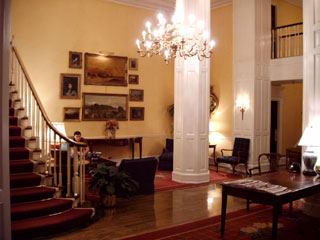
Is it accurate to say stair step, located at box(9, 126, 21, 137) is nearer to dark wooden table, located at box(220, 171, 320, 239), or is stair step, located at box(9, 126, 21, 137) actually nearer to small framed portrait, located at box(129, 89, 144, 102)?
dark wooden table, located at box(220, 171, 320, 239)

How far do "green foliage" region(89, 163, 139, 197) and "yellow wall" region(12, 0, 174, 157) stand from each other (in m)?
4.42

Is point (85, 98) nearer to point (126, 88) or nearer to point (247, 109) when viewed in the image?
point (126, 88)

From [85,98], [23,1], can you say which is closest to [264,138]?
[85,98]

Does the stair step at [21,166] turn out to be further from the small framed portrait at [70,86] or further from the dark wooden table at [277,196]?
the small framed portrait at [70,86]

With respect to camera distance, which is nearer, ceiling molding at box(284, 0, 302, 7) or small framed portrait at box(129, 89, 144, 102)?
small framed portrait at box(129, 89, 144, 102)

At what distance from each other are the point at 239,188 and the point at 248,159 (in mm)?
5856

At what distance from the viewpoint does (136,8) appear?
11.5 meters

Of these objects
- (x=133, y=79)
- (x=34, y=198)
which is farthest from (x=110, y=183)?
(x=133, y=79)

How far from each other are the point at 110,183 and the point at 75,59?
542 centimetres

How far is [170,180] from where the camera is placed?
8711mm

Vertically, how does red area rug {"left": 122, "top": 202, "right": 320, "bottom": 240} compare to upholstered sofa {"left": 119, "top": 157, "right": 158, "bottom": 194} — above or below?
below

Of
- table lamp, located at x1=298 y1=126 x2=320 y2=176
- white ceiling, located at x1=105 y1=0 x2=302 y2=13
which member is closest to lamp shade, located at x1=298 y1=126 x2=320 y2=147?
table lamp, located at x1=298 y1=126 x2=320 y2=176

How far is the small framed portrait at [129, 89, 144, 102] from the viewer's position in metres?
11.4

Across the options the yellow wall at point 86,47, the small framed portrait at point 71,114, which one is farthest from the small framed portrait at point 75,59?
the small framed portrait at point 71,114
